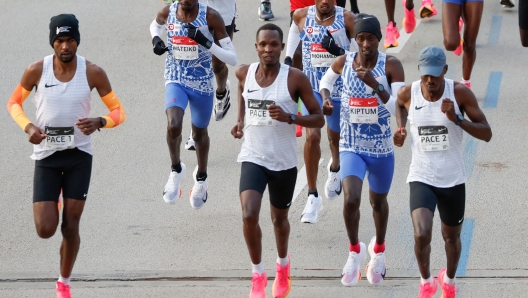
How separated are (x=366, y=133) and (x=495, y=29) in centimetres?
866

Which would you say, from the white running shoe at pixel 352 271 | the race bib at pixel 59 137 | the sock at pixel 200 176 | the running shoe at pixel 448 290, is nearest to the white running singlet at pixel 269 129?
the white running shoe at pixel 352 271

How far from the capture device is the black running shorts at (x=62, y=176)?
7.81 metres

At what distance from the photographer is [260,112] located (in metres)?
7.82

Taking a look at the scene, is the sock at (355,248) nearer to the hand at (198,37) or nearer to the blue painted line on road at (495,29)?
the hand at (198,37)

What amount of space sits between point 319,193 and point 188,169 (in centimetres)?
176

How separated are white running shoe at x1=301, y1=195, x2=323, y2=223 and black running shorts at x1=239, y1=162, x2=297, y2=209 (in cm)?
149

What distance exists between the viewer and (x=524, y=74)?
1402 cm

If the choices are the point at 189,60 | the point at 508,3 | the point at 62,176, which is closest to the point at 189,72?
the point at 189,60

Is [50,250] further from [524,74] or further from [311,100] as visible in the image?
[524,74]

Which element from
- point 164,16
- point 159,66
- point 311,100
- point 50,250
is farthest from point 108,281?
point 159,66

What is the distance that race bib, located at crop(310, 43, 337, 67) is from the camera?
31.8ft

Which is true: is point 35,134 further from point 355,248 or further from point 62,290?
point 355,248

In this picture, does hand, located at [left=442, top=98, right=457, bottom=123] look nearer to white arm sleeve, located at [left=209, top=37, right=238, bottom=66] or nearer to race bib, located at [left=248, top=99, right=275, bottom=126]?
race bib, located at [left=248, top=99, right=275, bottom=126]

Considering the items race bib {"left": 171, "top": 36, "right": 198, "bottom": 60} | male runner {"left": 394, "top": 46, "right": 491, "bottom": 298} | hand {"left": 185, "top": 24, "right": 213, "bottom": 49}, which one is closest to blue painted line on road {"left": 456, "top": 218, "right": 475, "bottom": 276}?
male runner {"left": 394, "top": 46, "right": 491, "bottom": 298}
